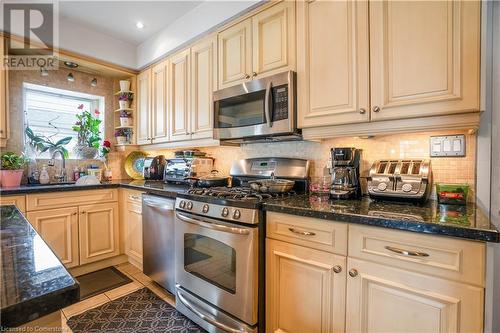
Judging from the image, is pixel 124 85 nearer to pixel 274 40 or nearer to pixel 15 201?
pixel 15 201

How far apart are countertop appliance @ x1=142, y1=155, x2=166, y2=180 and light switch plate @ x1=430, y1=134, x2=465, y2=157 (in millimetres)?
2535

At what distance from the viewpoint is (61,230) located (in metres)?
2.41

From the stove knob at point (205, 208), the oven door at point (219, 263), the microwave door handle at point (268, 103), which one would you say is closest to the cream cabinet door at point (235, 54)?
the microwave door handle at point (268, 103)

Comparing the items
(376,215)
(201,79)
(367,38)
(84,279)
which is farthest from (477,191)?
(84,279)

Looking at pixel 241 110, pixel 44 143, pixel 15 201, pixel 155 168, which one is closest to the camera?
pixel 241 110

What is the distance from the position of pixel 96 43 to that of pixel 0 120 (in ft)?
3.88

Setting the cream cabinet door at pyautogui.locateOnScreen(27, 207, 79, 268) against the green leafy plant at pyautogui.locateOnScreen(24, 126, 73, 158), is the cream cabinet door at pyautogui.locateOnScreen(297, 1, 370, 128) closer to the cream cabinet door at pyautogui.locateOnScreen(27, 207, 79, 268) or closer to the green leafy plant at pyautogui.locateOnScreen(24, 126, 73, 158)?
the cream cabinet door at pyautogui.locateOnScreen(27, 207, 79, 268)

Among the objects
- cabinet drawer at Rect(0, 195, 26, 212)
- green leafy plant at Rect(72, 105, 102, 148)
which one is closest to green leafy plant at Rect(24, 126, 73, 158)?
green leafy plant at Rect(72, 105, 102, 148)

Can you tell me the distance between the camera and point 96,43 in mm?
2777

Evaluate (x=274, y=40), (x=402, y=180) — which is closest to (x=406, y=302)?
(x=402, y=180)

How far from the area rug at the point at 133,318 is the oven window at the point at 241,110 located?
1.50m

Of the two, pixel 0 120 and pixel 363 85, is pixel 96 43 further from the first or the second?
pixel 363 85

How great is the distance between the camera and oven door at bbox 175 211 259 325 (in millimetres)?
1457

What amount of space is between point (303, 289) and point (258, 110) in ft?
3.95
